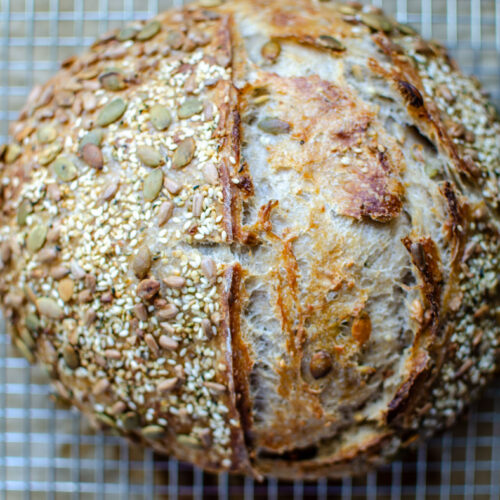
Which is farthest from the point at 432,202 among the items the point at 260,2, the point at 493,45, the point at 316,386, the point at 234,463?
the point at 493,45

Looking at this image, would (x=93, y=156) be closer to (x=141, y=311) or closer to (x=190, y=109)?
(x=190, y=109)

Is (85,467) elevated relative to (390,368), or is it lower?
lower

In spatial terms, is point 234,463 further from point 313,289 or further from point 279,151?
point 279,151

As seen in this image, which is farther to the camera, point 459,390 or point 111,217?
point 459,390

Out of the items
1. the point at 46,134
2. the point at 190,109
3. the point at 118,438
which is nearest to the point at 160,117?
the point at 190,109

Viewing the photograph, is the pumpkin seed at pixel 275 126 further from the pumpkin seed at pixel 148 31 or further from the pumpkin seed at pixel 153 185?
the pumpkin seed at pixel 148 31

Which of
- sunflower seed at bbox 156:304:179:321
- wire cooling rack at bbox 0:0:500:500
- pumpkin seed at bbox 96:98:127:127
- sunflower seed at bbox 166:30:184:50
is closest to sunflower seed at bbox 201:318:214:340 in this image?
sunflower seed at bbox 156:304:179:321
